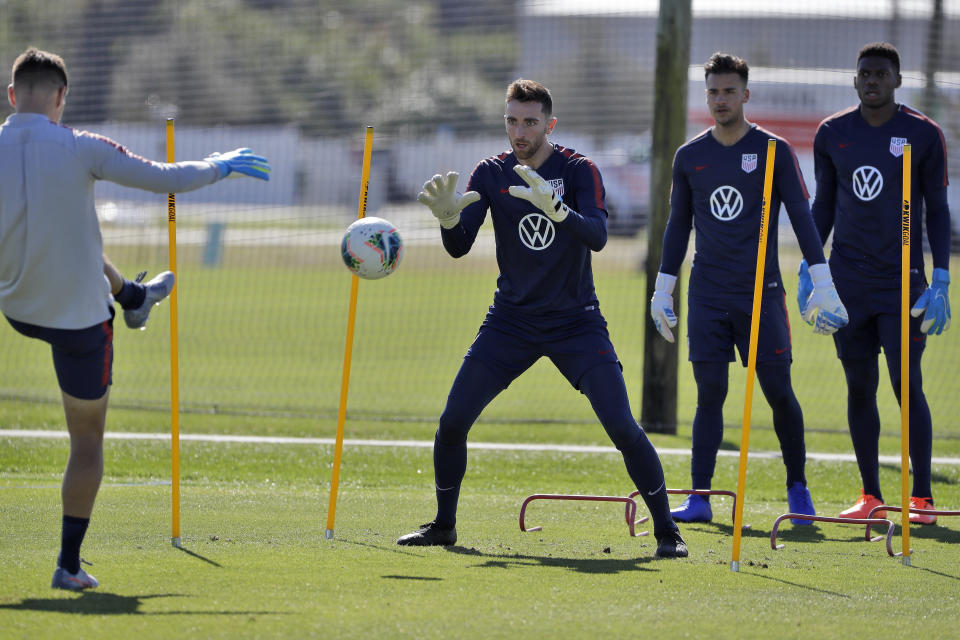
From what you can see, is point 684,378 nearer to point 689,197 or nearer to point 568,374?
point 689,197

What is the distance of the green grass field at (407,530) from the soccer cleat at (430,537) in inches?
4.2

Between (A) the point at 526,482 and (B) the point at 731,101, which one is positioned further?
(A) the point at 526,482

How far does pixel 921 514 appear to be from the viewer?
22.8ft

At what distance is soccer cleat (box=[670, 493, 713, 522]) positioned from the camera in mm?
6988

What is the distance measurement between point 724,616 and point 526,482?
3.98 meters

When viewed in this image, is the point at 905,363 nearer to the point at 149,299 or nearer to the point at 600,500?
the point at 600,500

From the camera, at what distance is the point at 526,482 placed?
863 centimetres

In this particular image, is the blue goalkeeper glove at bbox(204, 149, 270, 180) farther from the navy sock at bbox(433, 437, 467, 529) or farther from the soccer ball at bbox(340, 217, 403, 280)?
the navy sock at bbox(433, 437, 467, 529)

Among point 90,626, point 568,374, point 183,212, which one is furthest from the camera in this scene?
point 183,212

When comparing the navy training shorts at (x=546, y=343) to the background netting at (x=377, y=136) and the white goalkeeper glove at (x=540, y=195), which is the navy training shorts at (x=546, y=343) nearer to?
the white goalkeeper glove at (x=540, y=195)

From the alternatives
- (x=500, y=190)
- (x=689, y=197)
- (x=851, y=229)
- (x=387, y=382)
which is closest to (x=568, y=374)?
(x=500, y=190)

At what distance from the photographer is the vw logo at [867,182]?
7.16 m

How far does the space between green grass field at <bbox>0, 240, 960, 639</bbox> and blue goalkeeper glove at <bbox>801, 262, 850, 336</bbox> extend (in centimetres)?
116

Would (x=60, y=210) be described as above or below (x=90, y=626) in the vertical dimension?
above
